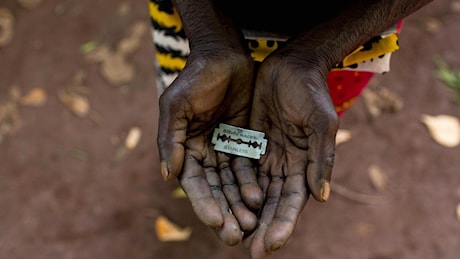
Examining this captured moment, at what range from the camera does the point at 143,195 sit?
6.42ft

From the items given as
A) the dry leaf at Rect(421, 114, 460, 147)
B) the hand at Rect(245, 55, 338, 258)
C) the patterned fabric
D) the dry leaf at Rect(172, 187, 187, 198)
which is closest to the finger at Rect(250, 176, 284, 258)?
the hand at Rect(245, 55, 338, 258)

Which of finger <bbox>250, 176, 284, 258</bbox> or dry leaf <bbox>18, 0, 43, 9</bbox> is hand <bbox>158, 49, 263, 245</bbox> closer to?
finger <bbox>250, 176, 284, 258</bbox>

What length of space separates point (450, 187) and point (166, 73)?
1.14m

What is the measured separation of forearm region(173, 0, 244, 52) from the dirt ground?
854 mm

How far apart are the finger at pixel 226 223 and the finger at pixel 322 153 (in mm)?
167

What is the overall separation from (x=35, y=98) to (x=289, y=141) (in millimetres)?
1339

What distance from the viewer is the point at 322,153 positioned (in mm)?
1077

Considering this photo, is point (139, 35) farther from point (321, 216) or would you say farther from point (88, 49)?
point (321, 216)

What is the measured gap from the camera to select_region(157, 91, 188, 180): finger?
112cm

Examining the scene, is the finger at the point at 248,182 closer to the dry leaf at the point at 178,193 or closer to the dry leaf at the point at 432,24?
the dry leaf at the point at 178,193

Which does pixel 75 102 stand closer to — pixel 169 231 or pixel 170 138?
pixel 169 231

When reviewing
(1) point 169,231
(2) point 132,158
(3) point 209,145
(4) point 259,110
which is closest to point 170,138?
(3) point 209,145

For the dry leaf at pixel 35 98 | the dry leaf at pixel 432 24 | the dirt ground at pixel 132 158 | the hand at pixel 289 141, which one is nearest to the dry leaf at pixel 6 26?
the dirt ground at pixel 132 158

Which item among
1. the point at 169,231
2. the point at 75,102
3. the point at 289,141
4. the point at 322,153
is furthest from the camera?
the point at 75,102
